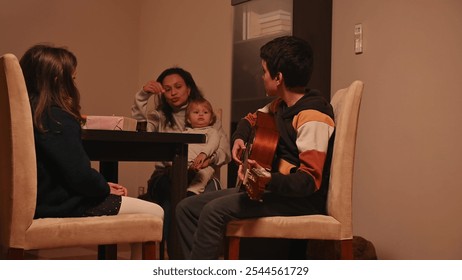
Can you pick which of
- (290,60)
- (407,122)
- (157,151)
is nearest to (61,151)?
(157,151)

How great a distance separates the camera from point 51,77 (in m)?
1.94

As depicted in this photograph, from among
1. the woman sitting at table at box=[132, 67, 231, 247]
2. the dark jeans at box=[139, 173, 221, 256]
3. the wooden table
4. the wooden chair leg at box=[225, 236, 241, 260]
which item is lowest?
the wooden chair leg at box=[225, 236, 241, 260]

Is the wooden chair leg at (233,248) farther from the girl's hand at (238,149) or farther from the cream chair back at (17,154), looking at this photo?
the cream chair back at (17,154)

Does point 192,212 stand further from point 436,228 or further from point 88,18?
point 88,18

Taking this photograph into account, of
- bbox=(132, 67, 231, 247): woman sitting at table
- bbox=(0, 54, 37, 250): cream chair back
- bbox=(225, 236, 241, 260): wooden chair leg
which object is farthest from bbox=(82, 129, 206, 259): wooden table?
bbox=(132, 67, 231, 247): woman sitting at table

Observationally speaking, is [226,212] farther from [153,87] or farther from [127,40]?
[127,40]

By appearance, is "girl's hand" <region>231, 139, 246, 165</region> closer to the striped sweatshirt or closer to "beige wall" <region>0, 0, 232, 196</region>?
the striped sweatshirt

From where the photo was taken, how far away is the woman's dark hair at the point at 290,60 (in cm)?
211

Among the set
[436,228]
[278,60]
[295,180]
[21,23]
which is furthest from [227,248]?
[21,23]

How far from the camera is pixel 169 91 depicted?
336 centimetres

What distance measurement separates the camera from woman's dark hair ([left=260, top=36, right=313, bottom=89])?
2.11 meters

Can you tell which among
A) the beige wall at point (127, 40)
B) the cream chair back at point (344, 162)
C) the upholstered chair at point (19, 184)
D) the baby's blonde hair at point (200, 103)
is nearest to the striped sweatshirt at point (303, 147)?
the cream chair back at point (344, 162)

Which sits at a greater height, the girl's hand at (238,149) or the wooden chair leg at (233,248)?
the girl's hand at (238,149)

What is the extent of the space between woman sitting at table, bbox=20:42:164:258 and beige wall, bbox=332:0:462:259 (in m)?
1.51
